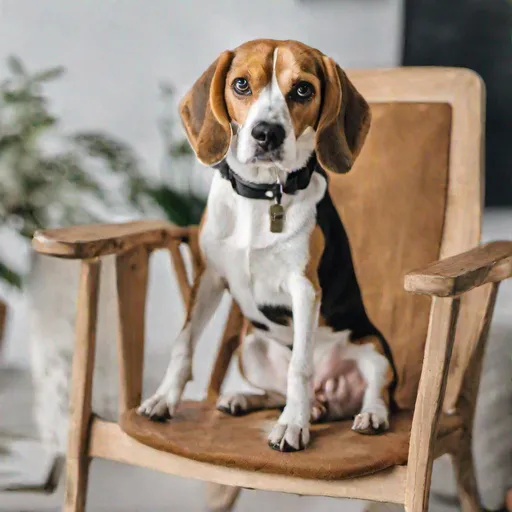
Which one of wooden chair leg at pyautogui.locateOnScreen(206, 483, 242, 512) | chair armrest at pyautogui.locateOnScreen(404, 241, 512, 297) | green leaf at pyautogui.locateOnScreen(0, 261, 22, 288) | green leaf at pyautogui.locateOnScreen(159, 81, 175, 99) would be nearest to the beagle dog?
chair armrest at pyautogui.locateOnScreen(404, 241, 512, 297)

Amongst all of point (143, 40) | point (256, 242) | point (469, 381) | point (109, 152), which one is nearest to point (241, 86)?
point (256, 242)

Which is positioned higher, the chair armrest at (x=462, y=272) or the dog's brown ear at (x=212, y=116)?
the dog's brown ear at (x=212, y=116)

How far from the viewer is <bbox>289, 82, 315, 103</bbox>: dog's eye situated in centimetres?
105

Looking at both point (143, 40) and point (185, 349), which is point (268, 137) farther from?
point (143, 40)

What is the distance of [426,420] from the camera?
1.01 meters

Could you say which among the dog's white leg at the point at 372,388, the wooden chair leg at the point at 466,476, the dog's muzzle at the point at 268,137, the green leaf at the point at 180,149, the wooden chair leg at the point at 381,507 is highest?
the dog's muzzle at the point at 268,137

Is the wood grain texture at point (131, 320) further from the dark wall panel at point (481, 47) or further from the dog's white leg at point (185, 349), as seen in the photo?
the dark wall panel at point (481, 47)

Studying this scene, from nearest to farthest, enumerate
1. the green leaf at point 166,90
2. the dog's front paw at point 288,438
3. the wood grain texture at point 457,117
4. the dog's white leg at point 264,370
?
the dog's front paw at point 288,438 < the dog's white leg at point 264,370 < the wood grain texture at point 457,117 < the green leaf at point 166,90

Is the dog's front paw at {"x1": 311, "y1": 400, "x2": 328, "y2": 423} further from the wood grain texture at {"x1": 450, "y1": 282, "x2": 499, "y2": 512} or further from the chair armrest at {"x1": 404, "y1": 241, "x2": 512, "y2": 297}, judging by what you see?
the chair armrest at {"x1": 404, "y1": 241, "x2": 512, "y2": 297}

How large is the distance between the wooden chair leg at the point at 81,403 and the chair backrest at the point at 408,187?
0.51m

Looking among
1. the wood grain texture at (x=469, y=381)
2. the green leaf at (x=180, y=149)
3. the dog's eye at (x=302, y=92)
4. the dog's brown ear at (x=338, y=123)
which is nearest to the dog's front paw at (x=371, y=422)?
the wood grain texture at (x=469, y=381)

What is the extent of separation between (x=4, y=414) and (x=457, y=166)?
128 centimetres

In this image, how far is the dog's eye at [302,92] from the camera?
41.4 inches

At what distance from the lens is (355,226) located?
4.69 feet
